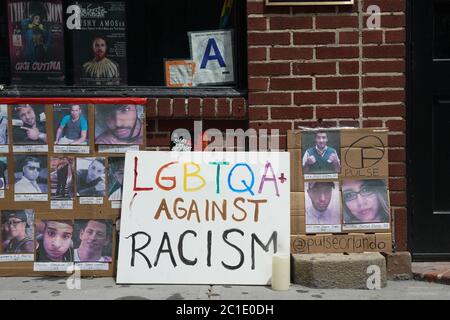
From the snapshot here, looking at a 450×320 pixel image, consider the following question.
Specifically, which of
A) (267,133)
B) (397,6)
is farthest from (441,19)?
(267,133)

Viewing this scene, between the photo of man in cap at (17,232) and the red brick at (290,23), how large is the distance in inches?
95.2

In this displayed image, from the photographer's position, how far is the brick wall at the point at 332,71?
446 cm

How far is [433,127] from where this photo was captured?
460cm

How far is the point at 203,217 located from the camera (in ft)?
14.2

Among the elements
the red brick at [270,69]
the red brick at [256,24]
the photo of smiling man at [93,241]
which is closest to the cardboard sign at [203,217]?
the photo of smiling man at [93,241]

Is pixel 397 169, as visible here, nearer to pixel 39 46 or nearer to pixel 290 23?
pixel 290 23

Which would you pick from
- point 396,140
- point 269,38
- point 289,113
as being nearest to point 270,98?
point 289,113

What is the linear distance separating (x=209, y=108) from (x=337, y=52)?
1.10 metres

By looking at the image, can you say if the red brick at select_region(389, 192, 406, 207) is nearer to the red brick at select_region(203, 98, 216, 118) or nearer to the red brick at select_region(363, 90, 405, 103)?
the red brick at select_region(363, 90, 405, 103)

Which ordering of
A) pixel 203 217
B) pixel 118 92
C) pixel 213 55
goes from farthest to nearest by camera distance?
pixel 213 55, pixel 118 92, pixel 203 217

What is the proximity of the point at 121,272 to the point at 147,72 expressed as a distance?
5.42 ft

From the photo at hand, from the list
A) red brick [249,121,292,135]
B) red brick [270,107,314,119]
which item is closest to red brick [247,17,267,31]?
red brick [270,107,314,119]

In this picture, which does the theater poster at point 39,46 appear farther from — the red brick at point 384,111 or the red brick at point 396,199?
the red brick at point 396,199

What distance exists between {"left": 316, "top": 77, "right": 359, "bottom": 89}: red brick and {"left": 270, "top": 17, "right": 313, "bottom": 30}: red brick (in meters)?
0.43
